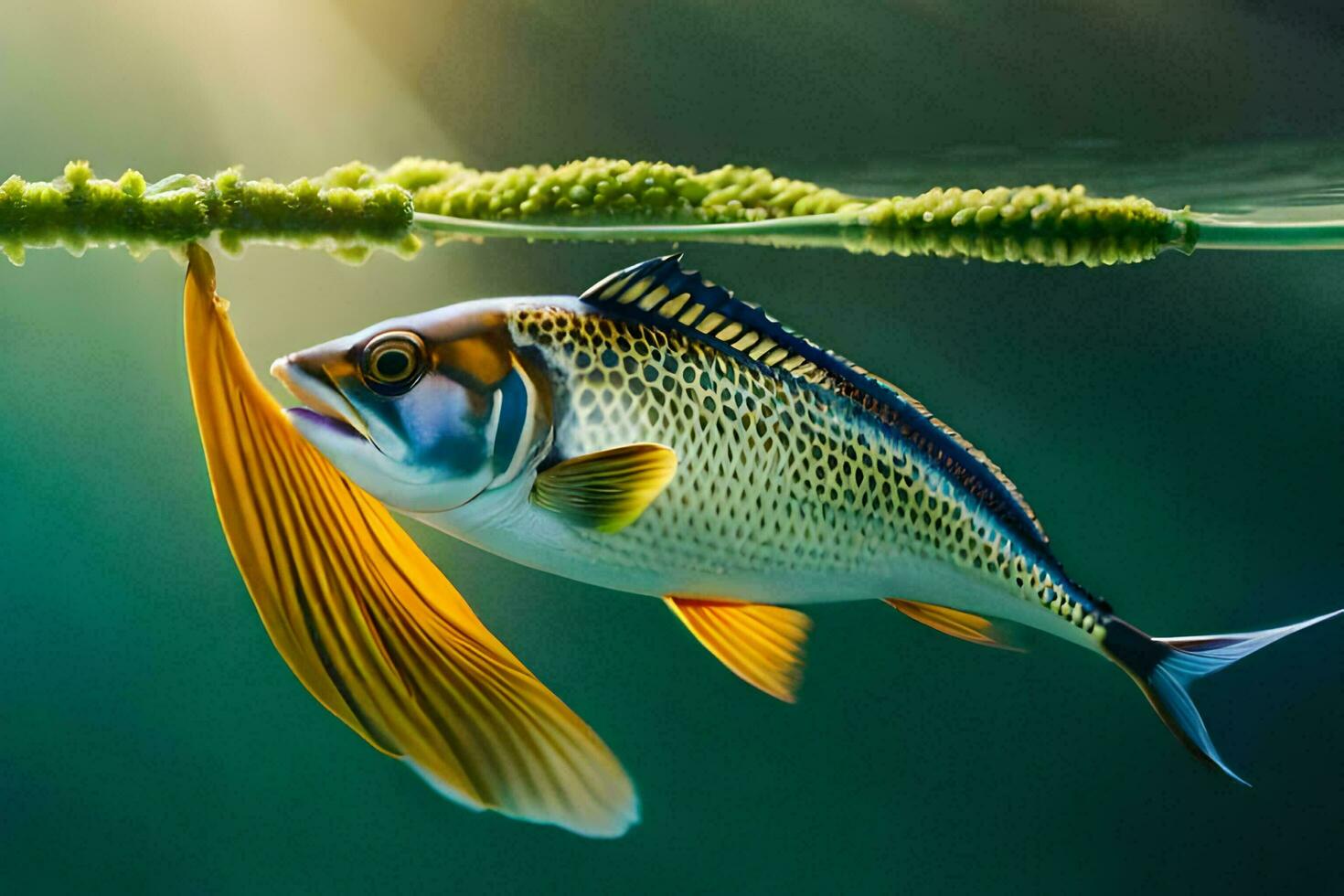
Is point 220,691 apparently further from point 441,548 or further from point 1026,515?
point 1026,515

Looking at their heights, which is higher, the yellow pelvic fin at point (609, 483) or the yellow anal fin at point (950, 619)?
the yellow pelvic fin at point (609, 483)

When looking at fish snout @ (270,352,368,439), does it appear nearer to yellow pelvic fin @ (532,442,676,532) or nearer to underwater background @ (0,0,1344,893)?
yellow pelvic fin @ (532,442,676,532)

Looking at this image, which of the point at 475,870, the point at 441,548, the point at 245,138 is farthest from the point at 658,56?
the point at 475,870

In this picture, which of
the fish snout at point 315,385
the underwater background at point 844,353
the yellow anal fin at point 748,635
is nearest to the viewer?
the fish snout at point 315,385

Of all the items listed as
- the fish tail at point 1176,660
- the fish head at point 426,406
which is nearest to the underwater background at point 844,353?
the fish tail at point 1176,660

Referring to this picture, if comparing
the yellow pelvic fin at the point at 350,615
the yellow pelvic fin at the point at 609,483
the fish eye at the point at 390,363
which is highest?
the fish eye at the point at 390,363

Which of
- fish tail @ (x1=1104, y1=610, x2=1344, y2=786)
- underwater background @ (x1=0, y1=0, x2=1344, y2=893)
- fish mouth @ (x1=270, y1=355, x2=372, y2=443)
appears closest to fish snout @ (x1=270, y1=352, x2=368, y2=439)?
fish mouth @ (x1=270, y1=355, x2=372, y2=443)

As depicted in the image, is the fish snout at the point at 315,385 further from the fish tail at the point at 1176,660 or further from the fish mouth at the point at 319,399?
the fish tail at the point at 1176,660

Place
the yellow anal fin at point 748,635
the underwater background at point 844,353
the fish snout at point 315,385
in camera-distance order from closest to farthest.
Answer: the fish snout at point 315,385, the yellow anal fin at point 748,635, the underwater background at point 844,353

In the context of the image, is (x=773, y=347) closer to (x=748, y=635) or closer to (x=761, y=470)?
(x=761, y=470)
